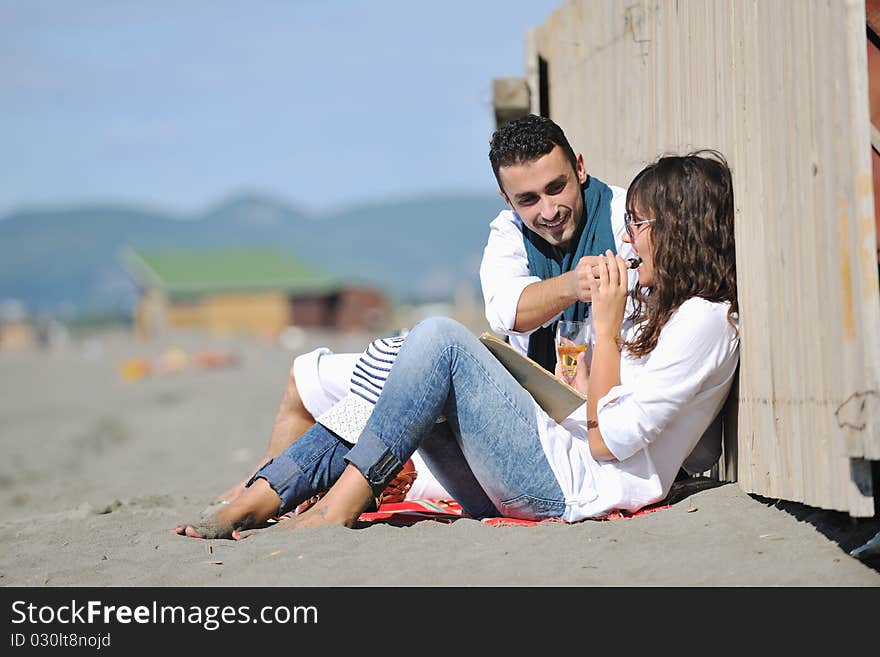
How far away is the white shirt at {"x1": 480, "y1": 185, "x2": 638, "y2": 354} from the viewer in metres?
3.93

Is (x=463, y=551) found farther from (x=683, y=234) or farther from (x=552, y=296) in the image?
(x=683, y=234)

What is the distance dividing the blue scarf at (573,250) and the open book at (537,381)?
19.5 inches

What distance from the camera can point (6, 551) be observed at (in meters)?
3.80

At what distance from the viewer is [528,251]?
4176mm

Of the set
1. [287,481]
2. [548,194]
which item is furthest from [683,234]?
[287,481]

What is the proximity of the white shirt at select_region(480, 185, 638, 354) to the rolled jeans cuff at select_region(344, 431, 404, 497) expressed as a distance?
0.70 meters

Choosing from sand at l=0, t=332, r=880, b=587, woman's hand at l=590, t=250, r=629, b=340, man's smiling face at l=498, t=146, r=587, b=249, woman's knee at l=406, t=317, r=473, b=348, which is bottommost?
sand at l=0, t=332, r=880, b=587

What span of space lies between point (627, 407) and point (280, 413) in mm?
1351

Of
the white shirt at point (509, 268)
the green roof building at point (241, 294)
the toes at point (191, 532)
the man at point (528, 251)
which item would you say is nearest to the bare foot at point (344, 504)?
the toes at point (191, 532)

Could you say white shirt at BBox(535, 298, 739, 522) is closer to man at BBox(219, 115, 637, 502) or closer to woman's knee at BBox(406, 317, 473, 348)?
woman's knee at BBox(406, 317, 473, 348)

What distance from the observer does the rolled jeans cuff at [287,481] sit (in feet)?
12.0

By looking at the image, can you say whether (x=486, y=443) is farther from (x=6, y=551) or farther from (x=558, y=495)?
(x=6, y=551)

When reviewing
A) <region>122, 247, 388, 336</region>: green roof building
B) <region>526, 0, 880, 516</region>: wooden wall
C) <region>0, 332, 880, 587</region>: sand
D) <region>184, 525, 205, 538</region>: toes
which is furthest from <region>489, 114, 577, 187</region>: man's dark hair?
<region>122, 247, 388, 336</region>: green roof building
